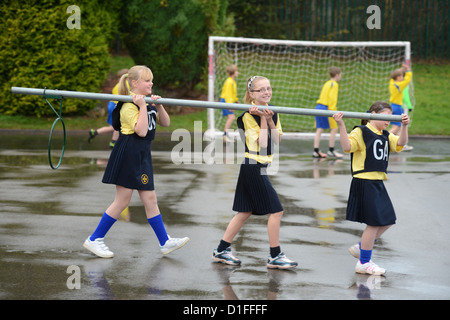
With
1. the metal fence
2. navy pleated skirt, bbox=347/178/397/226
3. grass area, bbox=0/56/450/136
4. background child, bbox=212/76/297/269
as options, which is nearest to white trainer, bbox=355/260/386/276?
navy pleated skirt, bbox=347/178/397/226

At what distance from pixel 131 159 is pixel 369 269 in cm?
224

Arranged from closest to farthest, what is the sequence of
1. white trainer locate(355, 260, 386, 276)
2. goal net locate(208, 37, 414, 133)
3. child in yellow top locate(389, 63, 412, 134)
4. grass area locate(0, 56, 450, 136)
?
white trainer locate(355, 260, 386, 276) < child in yellow top locate(389, 63, 412, 134) < grass area locate(0, 56, 450, 136) < goal net locate(208, 37, 414, 133)

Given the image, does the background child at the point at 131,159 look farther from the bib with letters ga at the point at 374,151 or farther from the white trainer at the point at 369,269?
the bib with letters ga at the point at 374,151

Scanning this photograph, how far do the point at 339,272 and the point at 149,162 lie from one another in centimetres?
192

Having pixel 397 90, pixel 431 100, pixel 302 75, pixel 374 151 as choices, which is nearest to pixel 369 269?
pixel 374 151

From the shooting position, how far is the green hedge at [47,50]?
1775 cm

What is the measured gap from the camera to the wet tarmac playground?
5672 millimetres

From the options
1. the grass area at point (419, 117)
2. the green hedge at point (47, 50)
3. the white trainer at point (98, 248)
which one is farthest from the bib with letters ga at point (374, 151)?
the green hedge at point (47, 50)

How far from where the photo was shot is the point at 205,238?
7.38 m

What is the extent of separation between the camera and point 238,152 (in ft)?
48.3

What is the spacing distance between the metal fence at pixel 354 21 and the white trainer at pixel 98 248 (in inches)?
808

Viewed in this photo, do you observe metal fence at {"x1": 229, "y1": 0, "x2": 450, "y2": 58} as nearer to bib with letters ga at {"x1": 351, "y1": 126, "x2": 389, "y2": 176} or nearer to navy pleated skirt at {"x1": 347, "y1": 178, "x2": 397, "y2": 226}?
bib with letters ga at {"x1": 351, "y1": 126, "x2": 389, "y2": 176}
